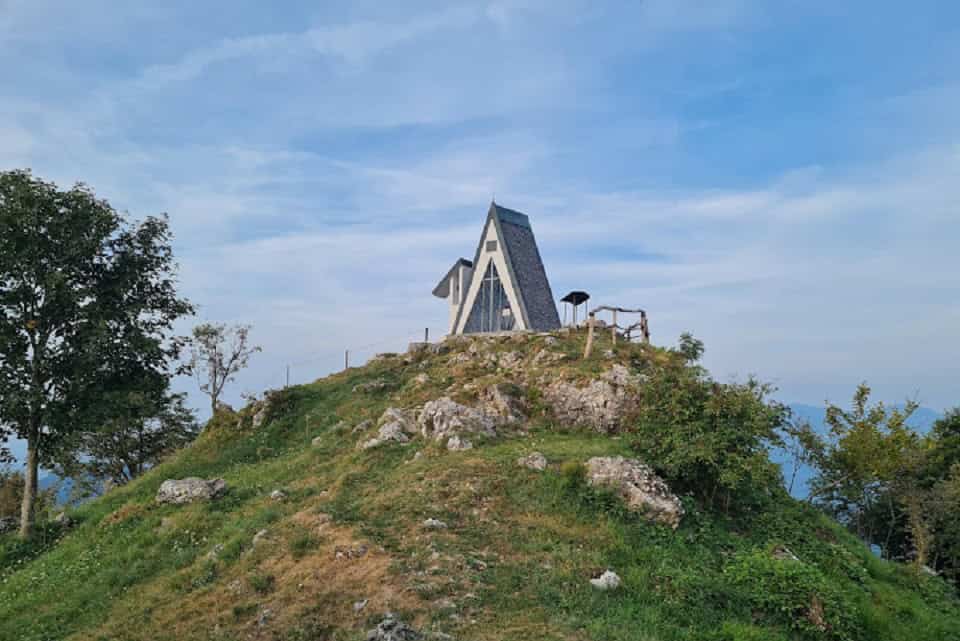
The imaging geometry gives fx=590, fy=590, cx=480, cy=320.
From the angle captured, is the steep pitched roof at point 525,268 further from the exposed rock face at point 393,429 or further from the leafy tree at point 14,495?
the leafy tree at point 14,495

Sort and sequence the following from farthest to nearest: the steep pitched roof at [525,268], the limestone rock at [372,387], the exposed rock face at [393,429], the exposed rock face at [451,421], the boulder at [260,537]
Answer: the steep pitched roof at [525,268] < the limestone rock at [372,387] < the exposed rock face at [393,429] < the exposed rock face at [451,421] < the boulder at [260,537]

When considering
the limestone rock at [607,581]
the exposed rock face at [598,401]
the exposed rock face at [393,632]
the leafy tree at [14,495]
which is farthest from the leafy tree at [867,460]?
the leafy tree at [14,495]

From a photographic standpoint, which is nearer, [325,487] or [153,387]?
[325,487]

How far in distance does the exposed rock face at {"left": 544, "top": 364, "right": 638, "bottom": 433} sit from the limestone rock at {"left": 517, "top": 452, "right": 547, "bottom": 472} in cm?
443

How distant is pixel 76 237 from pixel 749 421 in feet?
68.8

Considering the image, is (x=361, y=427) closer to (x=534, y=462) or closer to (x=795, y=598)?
(x=534, y=462)

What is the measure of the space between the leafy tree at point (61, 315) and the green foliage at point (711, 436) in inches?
657

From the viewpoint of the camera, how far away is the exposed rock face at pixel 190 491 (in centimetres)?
1748

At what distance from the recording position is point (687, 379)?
1645cm

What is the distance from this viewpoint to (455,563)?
11.2 m

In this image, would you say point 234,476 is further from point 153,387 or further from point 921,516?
point 921,516

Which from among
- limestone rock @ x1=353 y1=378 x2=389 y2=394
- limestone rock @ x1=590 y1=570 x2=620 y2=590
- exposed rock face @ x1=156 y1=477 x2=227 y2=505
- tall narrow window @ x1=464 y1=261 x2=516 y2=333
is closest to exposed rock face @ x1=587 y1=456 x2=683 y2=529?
limestone rock @ x1=590 y1=570 x2=620 y2=590

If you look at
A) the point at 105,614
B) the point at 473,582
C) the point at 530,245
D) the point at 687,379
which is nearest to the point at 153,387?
the point at 105,614

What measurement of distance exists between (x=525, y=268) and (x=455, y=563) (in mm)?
26537
